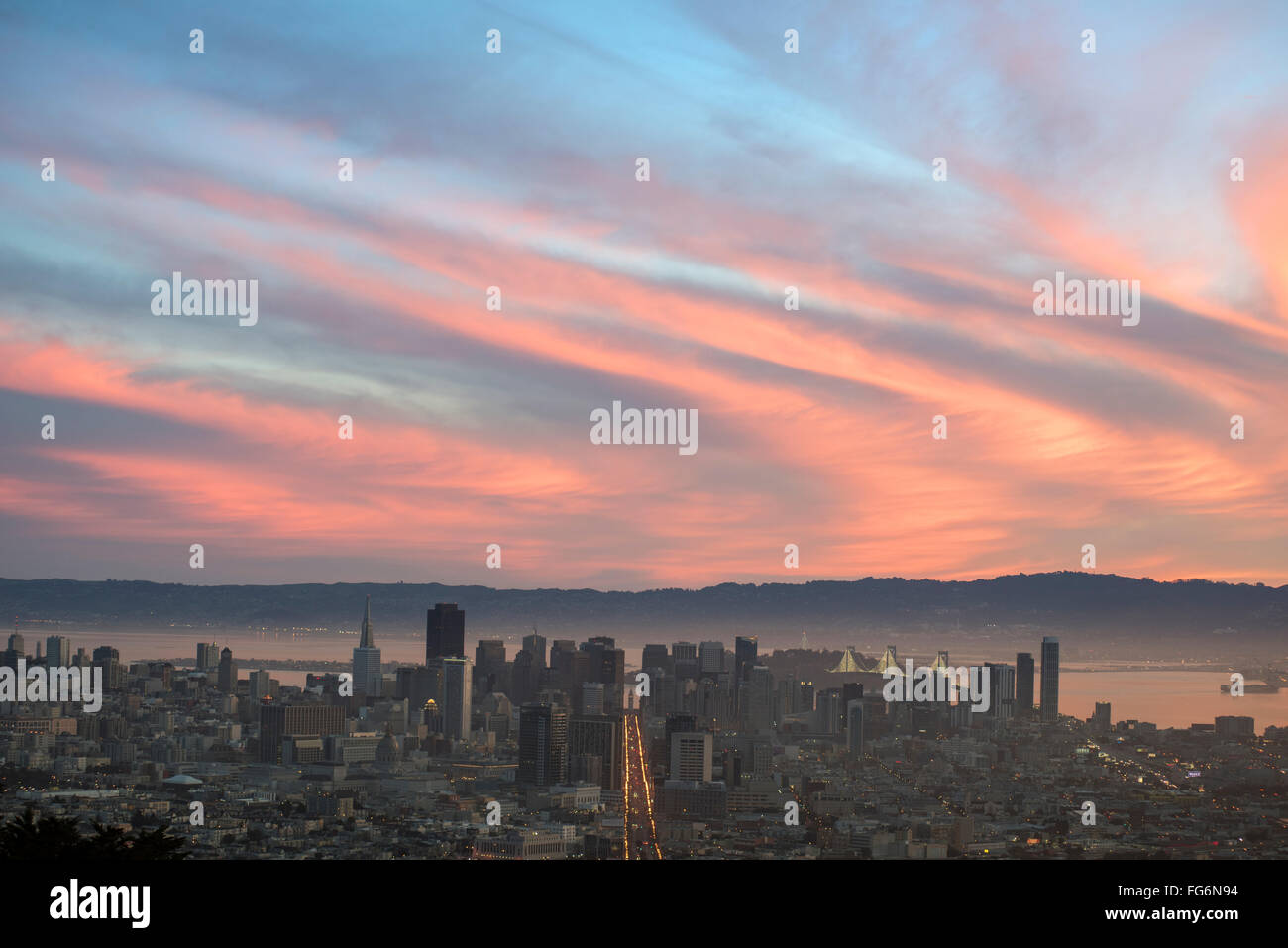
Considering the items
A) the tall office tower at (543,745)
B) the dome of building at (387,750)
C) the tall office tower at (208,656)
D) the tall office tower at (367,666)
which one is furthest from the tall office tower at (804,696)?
the tall office tower at (208,656)

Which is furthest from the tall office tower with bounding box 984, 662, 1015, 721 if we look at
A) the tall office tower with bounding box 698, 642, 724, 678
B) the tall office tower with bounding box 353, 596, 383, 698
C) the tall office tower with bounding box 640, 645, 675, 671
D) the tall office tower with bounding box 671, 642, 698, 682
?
the tall office tower with bounding box 353, 596, 383, 698

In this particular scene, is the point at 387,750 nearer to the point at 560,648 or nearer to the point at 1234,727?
the point at 560,648

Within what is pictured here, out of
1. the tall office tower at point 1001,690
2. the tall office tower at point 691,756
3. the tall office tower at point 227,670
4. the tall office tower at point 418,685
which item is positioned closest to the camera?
the tall office tower at point 691,756

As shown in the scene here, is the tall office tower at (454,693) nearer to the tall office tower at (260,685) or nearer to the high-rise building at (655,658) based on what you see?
the tall office tower at (260,685)

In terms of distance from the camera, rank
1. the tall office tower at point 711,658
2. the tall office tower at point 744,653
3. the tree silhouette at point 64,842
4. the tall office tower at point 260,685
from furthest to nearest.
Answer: the tall office tower at point 744,653 < the tall office tower at point 711,658 < the tall office tower at point 260,685 < the tree silhouette at point 64,842

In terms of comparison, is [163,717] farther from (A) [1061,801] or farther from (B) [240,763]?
(A) [1061,801]
